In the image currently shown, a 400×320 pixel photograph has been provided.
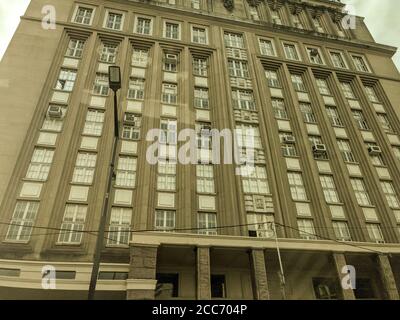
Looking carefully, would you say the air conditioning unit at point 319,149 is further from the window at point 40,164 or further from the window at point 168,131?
the window at point 40,164

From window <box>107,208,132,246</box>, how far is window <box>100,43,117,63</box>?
45.0ft

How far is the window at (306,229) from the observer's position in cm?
2005

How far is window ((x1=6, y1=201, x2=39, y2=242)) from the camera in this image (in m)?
17.0

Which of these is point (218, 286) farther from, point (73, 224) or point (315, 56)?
point (315, 56)

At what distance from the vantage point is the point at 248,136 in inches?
947

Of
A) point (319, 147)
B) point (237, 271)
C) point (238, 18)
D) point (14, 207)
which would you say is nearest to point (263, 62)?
point (238, 18)

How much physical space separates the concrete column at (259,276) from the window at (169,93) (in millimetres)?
13707

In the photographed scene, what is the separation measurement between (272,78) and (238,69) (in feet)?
11.2

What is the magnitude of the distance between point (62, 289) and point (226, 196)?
35.0 ft

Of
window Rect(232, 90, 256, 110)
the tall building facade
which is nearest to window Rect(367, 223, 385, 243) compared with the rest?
the tall building facade

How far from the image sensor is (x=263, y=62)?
97.3 ft

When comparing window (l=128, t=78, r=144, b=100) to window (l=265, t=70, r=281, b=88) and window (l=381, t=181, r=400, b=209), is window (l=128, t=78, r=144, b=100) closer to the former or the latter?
window (l=265, t=70, r=281, b=88)

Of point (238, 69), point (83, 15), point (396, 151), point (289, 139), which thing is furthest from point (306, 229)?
point (83, 15)
